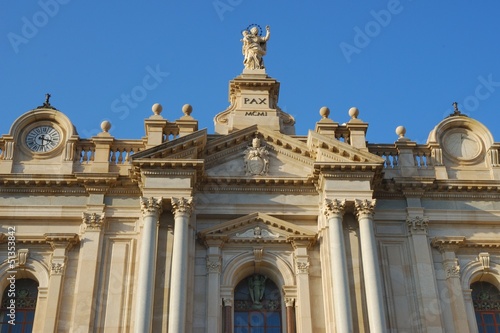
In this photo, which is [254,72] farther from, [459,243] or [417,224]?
[459,243]

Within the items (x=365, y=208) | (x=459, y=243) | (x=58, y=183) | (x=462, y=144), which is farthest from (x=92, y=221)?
(x=462, y=144)

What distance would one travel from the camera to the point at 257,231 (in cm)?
2528

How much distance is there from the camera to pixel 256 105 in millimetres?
28719

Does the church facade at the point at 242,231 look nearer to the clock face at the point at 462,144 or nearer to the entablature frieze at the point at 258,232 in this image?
the entablature frieze at the point at 258,232

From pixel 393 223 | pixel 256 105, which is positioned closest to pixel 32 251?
pixel 256 105

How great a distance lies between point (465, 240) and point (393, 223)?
236cm

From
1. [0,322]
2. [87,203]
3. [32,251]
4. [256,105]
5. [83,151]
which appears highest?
[256,105]

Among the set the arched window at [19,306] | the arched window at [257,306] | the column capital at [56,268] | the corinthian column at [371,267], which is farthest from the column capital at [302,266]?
the arched window at [19,306]

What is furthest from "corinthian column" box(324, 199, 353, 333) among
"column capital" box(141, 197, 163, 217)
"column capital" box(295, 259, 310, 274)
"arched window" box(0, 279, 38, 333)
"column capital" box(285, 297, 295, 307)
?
"arched window" box(0, 279, 38, 333)

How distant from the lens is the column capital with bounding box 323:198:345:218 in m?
24.7

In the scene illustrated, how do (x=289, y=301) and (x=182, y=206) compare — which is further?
(x=182, y=206)

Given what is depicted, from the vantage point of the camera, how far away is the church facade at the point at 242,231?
23.8m

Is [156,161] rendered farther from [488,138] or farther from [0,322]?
[488,138]

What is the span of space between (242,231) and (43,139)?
7822mm
